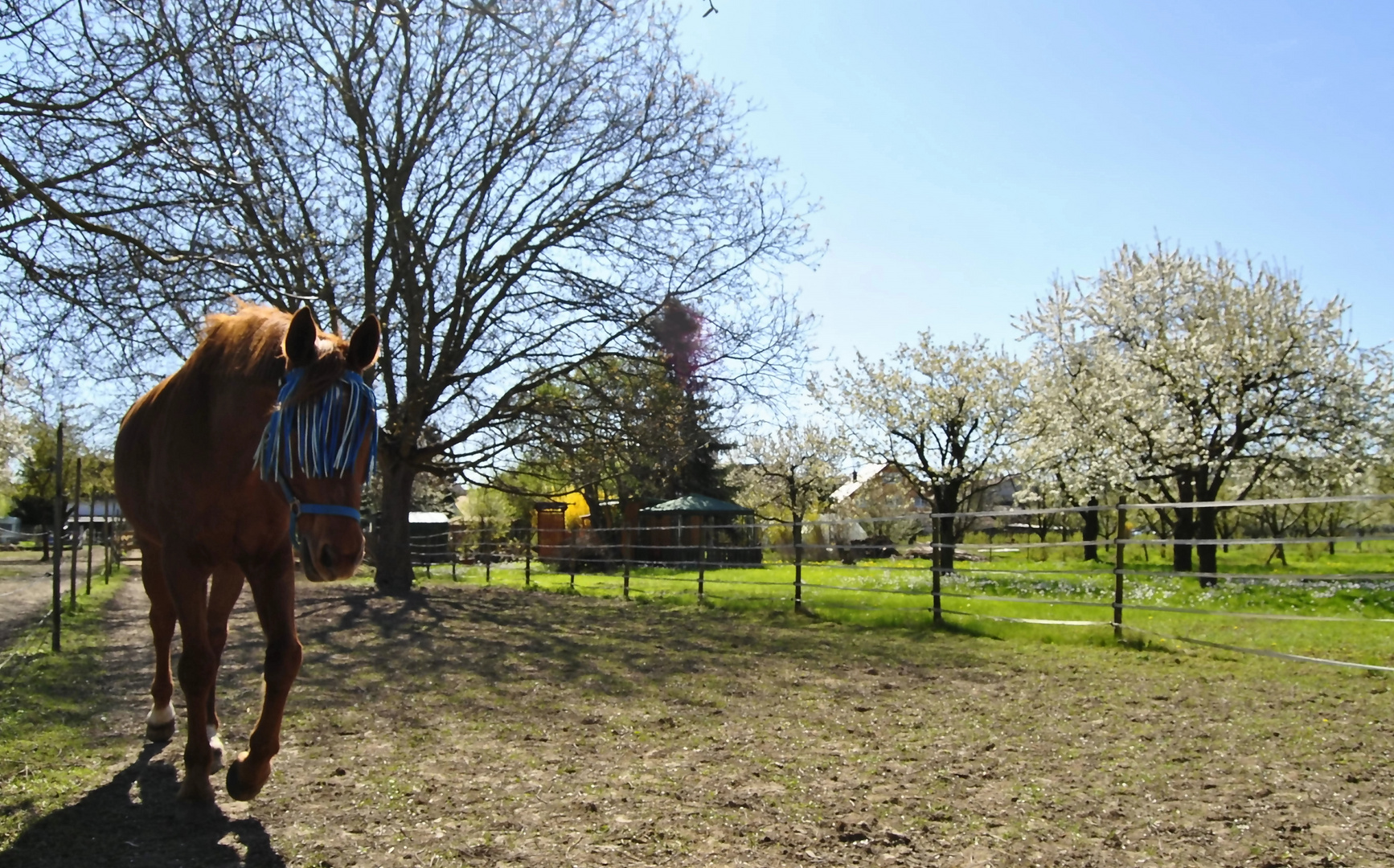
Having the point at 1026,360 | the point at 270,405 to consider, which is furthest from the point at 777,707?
the point at 1026,360

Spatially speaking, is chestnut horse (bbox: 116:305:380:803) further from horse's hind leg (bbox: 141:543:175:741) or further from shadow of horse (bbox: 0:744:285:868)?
horse's hind leg (bbox: 141:543:175:741)

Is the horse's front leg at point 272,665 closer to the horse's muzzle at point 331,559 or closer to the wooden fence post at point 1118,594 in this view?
the horse's muzzle at point 331,559

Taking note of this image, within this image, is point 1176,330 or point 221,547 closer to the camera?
point 221,547

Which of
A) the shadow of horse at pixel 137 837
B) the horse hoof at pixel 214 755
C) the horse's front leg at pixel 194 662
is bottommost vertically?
the shadow of horse at pixel 137 837

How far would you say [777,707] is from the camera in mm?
5129

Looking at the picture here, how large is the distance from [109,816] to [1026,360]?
25583 millimetres

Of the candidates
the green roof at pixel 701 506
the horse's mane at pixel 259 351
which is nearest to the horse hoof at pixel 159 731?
the horse's mane at pixel 259 351

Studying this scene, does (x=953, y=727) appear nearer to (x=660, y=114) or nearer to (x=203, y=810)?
(x=203, y=810)

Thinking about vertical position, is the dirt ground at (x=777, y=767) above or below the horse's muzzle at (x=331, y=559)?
below

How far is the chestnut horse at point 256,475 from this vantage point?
2.56 meters

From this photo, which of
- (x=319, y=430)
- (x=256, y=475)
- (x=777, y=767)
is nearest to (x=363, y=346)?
(x=319, y=430)

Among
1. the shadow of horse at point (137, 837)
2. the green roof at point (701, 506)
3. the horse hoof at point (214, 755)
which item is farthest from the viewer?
the green roof at point (701, 506)

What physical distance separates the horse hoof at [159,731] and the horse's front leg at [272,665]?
4.87ft

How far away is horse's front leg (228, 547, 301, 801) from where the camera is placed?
9.52ft
